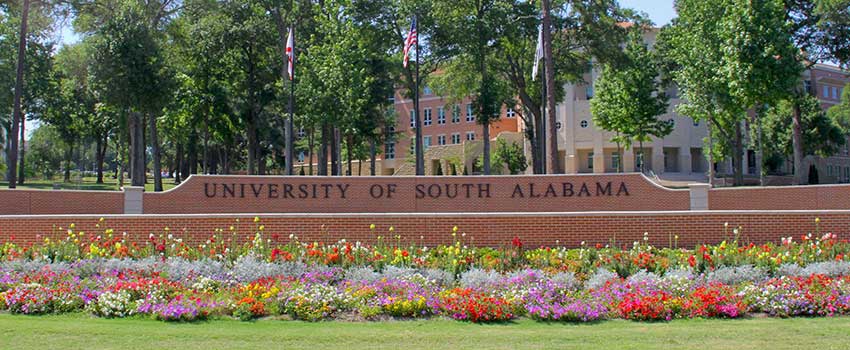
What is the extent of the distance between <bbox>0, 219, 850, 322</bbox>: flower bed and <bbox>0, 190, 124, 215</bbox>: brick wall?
5477 millimetres

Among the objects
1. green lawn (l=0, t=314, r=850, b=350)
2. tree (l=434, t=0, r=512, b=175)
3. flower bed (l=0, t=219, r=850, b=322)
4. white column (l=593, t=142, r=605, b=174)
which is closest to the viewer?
green lawn (l=0, t=314, r=850, b=350)

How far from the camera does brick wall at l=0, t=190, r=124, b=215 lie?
20.4m

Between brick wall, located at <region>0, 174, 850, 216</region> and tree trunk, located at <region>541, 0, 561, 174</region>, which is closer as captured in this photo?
brick wall, located at <region>0, 174, 850, 216</region>

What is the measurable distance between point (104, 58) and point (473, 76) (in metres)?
19.0

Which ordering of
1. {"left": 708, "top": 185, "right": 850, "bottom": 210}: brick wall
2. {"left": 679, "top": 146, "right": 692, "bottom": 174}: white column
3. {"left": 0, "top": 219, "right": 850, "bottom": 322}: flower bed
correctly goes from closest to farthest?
1. {"left": 0, "top": 219, "right": 850, "bottom": 322}: flower bed
2. {"left": 708, "top": 185, "right": 850, "bottom": 210}: brick wall
3. {"left": 679, "top": 146, "right": 692, "bottom": 174}: white column

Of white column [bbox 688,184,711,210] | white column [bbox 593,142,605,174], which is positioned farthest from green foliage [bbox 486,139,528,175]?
white column [bbox 688,184,711,210]

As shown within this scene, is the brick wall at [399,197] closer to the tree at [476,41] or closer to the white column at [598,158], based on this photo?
the tree at [476,41]

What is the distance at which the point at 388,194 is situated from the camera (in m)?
20.4

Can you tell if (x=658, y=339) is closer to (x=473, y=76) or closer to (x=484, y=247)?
(x=484, y=247)

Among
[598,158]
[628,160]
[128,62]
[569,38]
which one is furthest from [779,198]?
[628,160]

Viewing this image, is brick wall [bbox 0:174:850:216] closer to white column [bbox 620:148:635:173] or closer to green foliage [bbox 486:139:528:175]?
green foliage [bbox 486:139:528:175]

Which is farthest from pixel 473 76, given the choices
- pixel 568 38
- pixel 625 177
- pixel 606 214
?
pixel 606 214

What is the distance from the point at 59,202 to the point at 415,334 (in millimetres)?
15313

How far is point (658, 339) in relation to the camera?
8.70 metres
